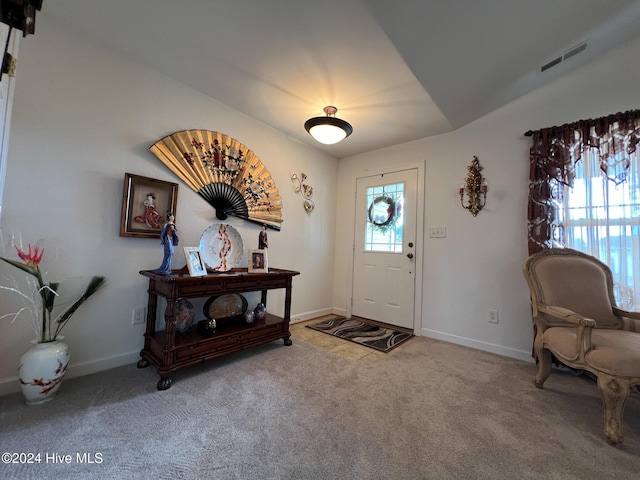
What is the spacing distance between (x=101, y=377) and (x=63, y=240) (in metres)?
0.98

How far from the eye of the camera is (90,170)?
1.78 m

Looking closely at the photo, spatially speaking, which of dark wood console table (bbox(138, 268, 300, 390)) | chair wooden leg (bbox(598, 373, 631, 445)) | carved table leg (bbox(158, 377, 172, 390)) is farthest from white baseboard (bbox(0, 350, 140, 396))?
chair wooden leg (bbox(598, 373, 631, 445))

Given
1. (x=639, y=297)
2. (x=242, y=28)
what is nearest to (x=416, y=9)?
(x=242, y=28)

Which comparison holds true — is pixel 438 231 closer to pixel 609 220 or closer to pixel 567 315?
pixel 609 220

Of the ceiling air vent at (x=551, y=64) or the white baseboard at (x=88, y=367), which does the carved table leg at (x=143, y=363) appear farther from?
the ceiling air vent at (x=551, y=64)

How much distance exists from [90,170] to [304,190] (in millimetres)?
2096

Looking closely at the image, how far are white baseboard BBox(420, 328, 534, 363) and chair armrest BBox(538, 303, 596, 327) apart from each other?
2.49 feet

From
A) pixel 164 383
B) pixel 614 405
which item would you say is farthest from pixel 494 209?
pixel 164 383

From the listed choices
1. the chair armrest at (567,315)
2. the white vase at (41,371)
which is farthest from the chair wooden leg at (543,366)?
the white vase at (41,371)

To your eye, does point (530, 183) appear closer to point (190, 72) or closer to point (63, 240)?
point (190, 72)

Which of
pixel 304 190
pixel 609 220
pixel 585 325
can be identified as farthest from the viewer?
pixel 304 190

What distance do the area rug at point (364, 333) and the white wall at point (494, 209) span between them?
394 millimetres

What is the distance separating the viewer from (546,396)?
1.71 metres

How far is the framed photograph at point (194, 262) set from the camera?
6.04 feet
